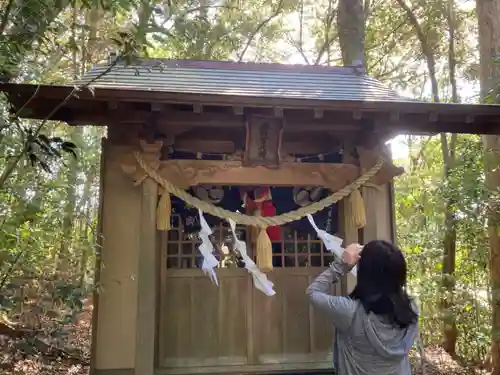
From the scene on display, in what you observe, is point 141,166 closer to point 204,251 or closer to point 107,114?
point 107,114

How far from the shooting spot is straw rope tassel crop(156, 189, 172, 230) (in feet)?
15.1

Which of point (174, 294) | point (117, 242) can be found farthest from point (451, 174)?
point (117, 242)

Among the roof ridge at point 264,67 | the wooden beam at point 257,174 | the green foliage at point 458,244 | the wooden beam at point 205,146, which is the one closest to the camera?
the wooden beam at point 257,174

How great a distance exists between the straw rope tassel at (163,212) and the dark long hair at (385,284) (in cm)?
280

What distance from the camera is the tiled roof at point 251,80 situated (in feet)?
15.8

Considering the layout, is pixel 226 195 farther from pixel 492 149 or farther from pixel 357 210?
pixel 492 149

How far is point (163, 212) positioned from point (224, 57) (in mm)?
10762

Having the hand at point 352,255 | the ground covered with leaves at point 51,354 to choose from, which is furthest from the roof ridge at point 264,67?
the hand at point 352,255

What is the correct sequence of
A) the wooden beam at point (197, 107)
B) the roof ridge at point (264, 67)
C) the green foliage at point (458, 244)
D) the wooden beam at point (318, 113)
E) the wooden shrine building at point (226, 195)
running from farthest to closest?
the green foliage at point (458, 244) < the roof ridge at point (264, 67) < the wooden shrine building at point (226, 195) < the wooden beam at point (318, 113) < the wooden beam at point (197, 107)

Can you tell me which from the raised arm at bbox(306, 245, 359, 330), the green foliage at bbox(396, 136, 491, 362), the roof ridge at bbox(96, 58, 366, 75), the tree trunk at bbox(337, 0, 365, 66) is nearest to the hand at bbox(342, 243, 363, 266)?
the raised arm at bbox(306, 245, 359, 330)

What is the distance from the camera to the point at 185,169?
4707 millimetres

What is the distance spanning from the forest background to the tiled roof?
460 mm

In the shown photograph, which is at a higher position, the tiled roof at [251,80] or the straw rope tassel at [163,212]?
the tiled roof at [251,80]

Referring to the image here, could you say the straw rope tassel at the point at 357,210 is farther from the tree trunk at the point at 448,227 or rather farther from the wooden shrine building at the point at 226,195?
the tree trunk at the point at 448,227
